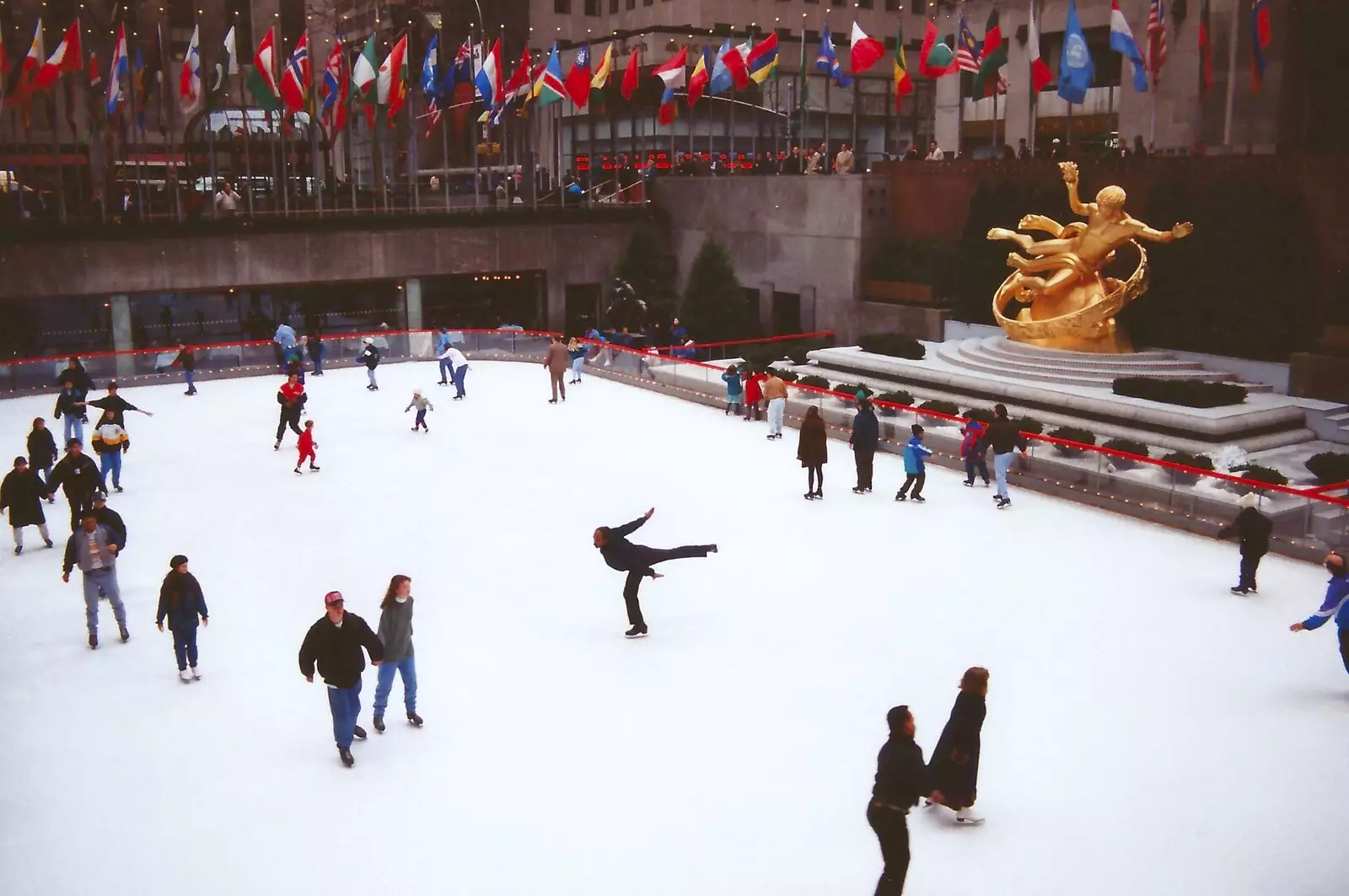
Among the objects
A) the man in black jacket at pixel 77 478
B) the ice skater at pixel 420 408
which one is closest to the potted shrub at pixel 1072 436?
the ice skater at pixel 420 408

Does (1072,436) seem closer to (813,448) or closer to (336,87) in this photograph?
(813,448)

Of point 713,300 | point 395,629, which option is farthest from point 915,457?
point 713,300

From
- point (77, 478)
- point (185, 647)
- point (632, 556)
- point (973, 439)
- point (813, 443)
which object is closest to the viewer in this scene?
point (185, 647)

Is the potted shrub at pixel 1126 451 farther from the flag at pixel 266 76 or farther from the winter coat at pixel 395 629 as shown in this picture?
the flag at pixel 266 76

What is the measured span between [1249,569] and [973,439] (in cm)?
492

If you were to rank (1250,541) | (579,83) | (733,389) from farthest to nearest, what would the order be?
1. (579,83)
2. (733,389)
3. (1250,541)

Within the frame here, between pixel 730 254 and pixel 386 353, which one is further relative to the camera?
pixel 730 254

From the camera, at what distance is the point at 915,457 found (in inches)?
615

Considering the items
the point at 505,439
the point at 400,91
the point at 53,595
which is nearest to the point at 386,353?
the point at 400,91

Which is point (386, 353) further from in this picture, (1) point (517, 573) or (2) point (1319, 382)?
(2) point (1319, 382)

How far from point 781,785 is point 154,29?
44.8m

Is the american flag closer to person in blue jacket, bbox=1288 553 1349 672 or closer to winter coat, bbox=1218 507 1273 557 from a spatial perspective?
winter coat, bbox=1218 507 1273 557

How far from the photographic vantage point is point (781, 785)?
8.43 m

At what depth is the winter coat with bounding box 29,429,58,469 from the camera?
15375 mm
